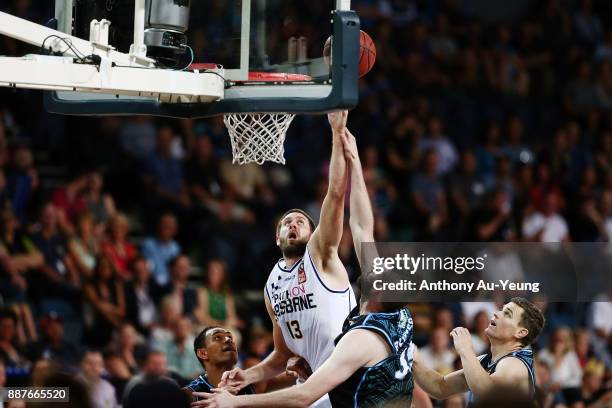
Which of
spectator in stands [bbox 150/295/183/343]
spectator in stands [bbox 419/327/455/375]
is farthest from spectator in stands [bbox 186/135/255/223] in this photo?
spectator in stands [bbox 419/327/455/375]

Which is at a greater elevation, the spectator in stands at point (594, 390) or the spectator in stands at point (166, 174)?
the spectator in stands at point (166, 174)

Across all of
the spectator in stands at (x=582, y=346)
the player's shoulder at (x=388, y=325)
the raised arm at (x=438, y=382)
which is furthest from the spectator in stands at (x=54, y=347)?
the spectator in stands at (x=582, y=346)

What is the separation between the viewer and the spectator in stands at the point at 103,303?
1059 cm

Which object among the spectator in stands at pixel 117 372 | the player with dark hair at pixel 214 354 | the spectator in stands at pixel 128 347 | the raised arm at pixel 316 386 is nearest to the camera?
the raised arm at pixel 316 386

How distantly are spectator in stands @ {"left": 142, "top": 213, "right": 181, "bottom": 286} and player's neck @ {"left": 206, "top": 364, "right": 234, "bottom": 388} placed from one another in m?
4.11

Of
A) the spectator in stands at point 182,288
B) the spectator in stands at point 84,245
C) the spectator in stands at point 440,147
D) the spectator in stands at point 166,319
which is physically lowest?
the spectator in stands at point 166,319

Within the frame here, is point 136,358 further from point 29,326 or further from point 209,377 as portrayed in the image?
point 209,377

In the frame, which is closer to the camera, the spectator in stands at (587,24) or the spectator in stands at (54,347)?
the spectator in stands at (54,347)

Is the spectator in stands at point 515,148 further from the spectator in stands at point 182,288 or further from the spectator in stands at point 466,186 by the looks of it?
the spectator in stands at point 182,288

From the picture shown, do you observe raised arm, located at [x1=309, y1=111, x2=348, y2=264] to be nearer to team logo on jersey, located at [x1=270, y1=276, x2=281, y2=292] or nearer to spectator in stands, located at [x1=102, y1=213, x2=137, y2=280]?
team logo on jersey, located at [x1=270, y1=276, x2=281, y2=292]

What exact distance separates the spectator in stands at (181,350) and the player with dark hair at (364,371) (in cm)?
394

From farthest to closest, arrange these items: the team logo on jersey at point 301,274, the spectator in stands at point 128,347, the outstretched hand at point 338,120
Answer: the spectator in stands at point 128,347 → the team logo on jersey at point 301,274 → the outstretched hand at point 338,120

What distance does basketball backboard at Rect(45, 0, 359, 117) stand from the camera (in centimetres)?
659

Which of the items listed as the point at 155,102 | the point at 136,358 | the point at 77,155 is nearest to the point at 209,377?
the point at 155,102
